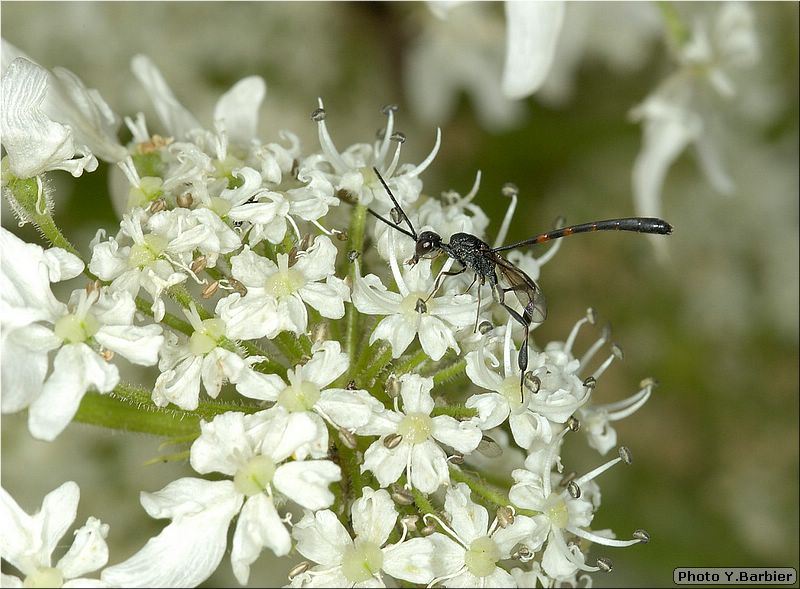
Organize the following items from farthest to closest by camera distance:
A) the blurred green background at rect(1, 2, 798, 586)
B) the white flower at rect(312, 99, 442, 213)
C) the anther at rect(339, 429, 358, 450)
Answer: the blurred green background at rect(1, 2, 798, 586) < the white flower at rect(312, 99, 442, 213) < the anther at rect(339, 429, 358, 450)

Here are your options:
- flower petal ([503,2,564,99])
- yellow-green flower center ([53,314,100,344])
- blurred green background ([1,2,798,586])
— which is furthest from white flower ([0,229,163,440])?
blurred green background ([1,2,798,586])

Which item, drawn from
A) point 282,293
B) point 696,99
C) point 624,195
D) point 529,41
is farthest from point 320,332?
point 624,195

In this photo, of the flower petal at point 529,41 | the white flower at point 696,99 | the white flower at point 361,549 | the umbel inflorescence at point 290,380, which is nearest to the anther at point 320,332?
the umbel inflorescence at point 290,380

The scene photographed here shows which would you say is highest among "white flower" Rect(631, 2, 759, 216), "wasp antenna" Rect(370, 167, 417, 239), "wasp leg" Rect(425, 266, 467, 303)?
"white flower" Rect(631, 2, 759, 216)

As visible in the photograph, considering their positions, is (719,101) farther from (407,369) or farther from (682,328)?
(407,369)

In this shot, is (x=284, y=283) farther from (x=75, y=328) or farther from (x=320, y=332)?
(x=75, y=328)

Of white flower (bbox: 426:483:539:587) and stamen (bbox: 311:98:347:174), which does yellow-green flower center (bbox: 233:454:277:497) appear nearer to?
white flower (bbox: 426:483:539:587)
